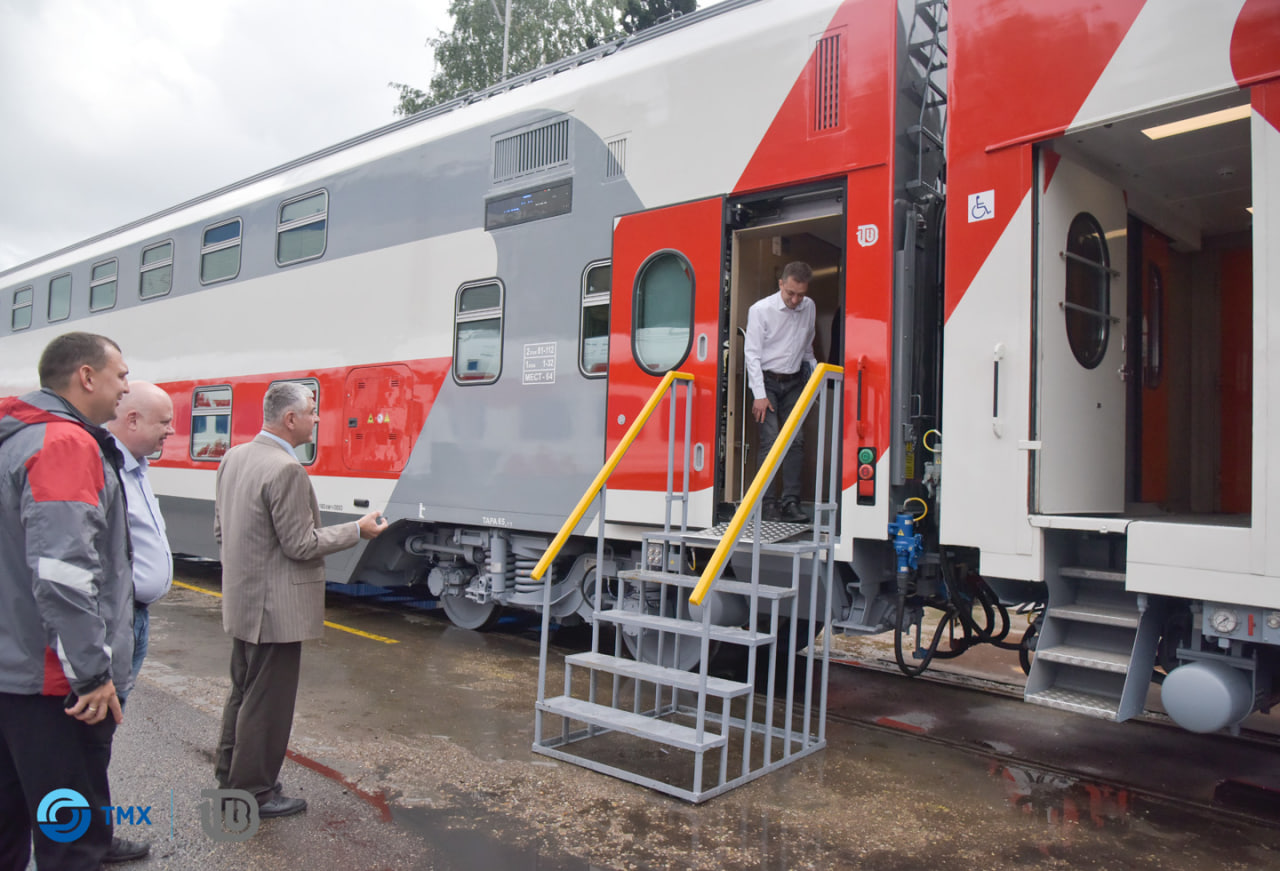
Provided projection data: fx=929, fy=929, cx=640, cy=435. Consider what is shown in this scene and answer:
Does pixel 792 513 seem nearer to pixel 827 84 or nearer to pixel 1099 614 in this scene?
pixel 1099 614

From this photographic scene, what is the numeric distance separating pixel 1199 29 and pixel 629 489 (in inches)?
146

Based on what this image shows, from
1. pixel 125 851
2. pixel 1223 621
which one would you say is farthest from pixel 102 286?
pixel 1223 621

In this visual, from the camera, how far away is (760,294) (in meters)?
6.00

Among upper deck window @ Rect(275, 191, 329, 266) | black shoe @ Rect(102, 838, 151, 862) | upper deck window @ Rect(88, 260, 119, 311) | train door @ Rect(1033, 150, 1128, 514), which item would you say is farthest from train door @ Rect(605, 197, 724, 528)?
upper deck window @ Rect(88, 260, 119, 311)

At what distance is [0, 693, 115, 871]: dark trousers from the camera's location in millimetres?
2527

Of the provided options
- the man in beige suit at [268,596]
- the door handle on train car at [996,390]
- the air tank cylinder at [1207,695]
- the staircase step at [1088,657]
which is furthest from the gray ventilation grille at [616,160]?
the air tank cylinder at [1207,695]

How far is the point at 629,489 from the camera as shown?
5.83 metres

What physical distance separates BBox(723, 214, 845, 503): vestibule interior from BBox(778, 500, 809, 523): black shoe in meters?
0.32

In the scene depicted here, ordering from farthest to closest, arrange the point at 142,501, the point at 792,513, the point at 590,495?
the point at 792,513
the point at 590,495
the point at 142,501

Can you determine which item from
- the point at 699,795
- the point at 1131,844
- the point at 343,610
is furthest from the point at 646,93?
the point at 343,610

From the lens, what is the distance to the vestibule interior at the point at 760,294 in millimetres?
5625

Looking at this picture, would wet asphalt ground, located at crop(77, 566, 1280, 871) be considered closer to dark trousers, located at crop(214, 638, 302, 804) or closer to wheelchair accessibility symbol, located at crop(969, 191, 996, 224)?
dark trousers, located at crop(214, 638, 302, 804)

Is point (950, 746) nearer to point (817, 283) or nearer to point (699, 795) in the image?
point (699, 795)

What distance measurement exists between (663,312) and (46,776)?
4.08m
